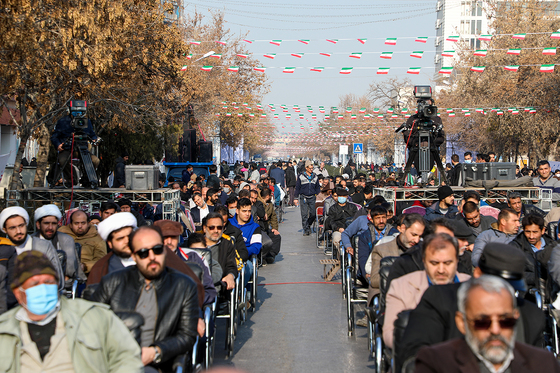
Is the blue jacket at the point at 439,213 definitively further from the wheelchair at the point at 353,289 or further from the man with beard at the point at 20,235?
the man with beard at the point at 20,235

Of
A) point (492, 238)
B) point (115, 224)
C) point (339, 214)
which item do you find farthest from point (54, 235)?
point (339, 214)

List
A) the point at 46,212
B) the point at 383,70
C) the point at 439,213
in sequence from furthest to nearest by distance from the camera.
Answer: the point at 383,70
the point at 439,213
the point at 46,212

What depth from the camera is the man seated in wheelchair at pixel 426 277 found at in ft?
13.8

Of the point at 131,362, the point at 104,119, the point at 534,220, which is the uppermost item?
the point at 104,119

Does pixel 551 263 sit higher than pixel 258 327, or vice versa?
pixel 551 263

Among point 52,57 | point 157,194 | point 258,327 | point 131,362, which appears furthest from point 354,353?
point 52,57

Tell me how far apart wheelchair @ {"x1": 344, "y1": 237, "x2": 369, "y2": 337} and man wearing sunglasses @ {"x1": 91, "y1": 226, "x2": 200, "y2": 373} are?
359cm

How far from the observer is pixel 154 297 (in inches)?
166

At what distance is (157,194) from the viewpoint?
45.1 feet

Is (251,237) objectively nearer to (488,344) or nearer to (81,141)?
(81,141)

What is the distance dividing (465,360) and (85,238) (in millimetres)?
6376

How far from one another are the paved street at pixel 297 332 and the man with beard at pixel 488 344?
4.13m

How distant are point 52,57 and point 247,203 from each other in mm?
6125

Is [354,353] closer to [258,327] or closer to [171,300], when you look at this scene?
[258,327]
